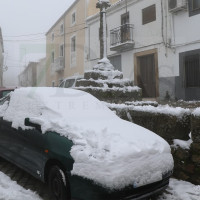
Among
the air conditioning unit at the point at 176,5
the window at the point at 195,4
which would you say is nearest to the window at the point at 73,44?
the air conditioning unit at the point at 176,5

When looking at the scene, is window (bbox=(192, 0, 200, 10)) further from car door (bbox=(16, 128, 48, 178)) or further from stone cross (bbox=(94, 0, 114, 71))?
car door (bbox=(16, 128, 48, 178))

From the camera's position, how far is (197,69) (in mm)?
12883

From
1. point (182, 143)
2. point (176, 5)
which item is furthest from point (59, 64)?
point (182, 143)

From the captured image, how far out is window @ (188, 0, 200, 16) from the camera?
1267 cm

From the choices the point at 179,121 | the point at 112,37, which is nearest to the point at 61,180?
the point at 179,121

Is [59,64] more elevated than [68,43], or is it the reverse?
[68,43]

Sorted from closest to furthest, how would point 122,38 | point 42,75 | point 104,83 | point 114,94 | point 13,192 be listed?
1. point 13,192
2. point 114,94
3. point 104,83
4. point 122,38
5. point 42,75

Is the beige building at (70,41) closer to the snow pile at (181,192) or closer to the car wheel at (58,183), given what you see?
the snow pile at (181,192)

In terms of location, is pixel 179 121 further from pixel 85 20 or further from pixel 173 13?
pixel 85 20

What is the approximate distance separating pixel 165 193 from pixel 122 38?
1427 centimetres

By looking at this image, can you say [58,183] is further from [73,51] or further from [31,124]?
[73,51]

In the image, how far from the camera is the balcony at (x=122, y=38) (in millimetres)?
16359

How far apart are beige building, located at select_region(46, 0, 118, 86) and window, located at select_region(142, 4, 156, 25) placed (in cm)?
510

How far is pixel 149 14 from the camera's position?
1535 cm
